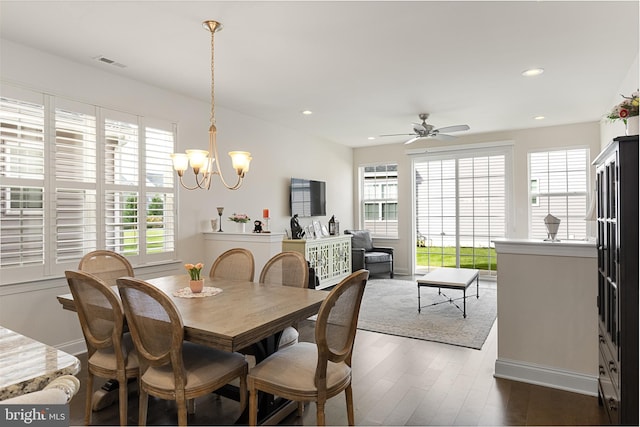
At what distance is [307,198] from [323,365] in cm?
506

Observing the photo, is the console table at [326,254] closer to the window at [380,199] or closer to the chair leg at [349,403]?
the window at [380,199]

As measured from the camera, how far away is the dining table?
1.89 m

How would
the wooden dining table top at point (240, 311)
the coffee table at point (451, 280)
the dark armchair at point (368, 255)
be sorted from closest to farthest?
the wooden dining table top at point (240, 311) < the coffee table at point (451, 280) < the dark armchair at point (368, 255)

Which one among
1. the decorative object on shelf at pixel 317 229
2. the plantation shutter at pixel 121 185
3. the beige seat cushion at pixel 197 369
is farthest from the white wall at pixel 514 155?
the beige seat cushion at pixel 197 369

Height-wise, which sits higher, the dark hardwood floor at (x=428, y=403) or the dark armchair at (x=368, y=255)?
the dark armchair at (x=368, y=255)

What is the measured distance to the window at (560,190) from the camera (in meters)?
6.52

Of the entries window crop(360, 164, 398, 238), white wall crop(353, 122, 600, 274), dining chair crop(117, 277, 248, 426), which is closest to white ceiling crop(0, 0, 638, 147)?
white wall crop(353, 122, 600, 274)

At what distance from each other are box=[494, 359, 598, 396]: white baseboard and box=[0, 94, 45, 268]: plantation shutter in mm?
4123

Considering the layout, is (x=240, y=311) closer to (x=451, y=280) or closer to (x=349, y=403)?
(x=349, y=403)

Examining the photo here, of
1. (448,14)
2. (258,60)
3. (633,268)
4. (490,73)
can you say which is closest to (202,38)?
(258,60)

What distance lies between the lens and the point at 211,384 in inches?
80.0

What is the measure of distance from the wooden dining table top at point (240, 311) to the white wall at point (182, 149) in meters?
1.22

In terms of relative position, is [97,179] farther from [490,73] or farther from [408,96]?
[490,73]

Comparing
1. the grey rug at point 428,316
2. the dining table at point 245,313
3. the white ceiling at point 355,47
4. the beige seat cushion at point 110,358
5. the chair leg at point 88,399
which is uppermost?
the white ceiling at point 355,47
